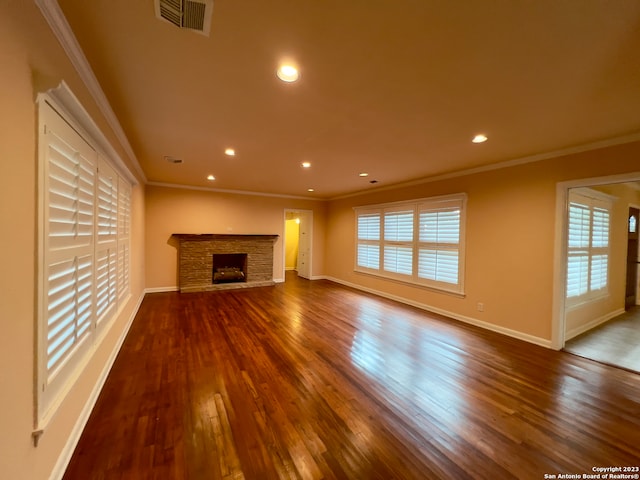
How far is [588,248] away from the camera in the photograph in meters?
3.85

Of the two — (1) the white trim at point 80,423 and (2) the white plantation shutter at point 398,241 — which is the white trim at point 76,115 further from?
(2) the white plantation shutter at point 398,241

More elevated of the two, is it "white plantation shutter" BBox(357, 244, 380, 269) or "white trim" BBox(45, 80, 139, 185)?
"white trim" BBox(45, 80, 139, 185)

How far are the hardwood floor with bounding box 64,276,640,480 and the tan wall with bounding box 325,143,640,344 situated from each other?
0.45 metres

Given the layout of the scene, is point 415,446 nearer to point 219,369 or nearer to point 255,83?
point 219,369

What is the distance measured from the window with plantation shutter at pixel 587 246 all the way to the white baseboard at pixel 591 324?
39 centimetres

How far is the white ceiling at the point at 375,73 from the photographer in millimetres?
1286

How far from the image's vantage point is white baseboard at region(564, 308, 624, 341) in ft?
11.6

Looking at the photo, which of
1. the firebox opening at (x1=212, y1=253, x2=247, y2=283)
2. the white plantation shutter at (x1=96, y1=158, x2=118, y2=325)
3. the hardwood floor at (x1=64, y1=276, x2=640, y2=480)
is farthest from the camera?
the firebox opening at (x1=212, y1=253, x2=247, y2=283)

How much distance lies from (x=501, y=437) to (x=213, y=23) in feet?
10.2

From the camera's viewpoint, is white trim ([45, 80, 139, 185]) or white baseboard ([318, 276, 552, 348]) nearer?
white trim ([45, 80, 139, 185])

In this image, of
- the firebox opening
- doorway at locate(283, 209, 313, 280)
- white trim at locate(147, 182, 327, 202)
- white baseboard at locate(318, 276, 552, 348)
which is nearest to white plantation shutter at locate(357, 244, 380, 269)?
white baseboard at locate(318, 276, 552, 348)

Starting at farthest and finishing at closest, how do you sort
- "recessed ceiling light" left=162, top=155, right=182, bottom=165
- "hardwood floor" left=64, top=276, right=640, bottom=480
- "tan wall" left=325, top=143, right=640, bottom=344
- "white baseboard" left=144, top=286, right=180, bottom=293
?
"white baseboard" left=144, top=286, right=180, bottom=293 → "recessed ceiling light" left=162, top=155, right=182, bottom=165 → "tan wall" left=325, top=143, right=640, bottom=344 → "hardwood floor" left=64, top=276, right=640, bottom=480

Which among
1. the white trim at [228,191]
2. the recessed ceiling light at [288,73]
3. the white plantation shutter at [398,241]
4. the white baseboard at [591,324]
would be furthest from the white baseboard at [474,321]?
the recessed ceiling light at [288,73]

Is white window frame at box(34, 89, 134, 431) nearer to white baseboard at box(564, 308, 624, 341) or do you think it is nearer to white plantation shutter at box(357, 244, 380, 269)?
white plantation shutter at box(357, 244, 380, 269)
